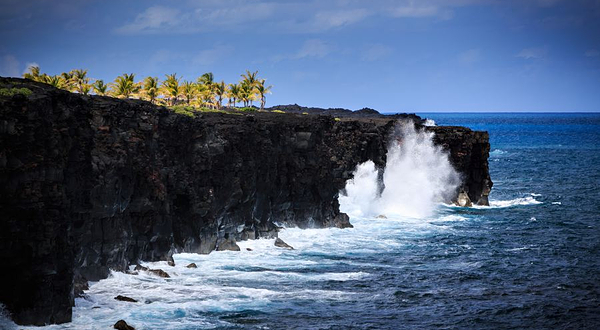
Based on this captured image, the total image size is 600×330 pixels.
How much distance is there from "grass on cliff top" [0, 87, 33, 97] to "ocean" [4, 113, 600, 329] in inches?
486

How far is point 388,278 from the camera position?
195 ft

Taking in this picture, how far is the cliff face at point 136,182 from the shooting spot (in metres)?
40.7

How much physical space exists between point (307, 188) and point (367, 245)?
1014cm

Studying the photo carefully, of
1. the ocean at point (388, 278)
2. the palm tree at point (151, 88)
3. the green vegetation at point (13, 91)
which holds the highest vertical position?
the palm tree at point (151, 88)

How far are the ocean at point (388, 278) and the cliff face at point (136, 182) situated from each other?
2.07 m

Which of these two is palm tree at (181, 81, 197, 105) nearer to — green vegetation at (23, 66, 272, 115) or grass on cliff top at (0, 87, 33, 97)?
green vegetation at (23, 66, 272, 115)

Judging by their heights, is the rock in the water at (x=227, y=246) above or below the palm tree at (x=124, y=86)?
below

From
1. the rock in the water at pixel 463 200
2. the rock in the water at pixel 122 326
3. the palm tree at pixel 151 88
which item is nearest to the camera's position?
the rock in the water at pixel 122 326

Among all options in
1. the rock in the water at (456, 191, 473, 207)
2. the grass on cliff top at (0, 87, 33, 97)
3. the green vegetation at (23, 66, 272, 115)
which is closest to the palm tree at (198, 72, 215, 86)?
the green vegetation at (23, 66, 272, 115)

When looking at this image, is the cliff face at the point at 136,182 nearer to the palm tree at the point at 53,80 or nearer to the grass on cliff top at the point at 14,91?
the grass on cliff top at the point at 14,91

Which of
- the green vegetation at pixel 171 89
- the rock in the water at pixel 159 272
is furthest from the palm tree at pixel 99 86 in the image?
the rock in the water at pixel 159 272

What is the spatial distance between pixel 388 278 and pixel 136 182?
19999 millimetres

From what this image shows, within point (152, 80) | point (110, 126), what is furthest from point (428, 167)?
point (110, 126)

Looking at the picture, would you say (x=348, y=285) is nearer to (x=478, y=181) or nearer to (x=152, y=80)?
(x=152, y=80)
